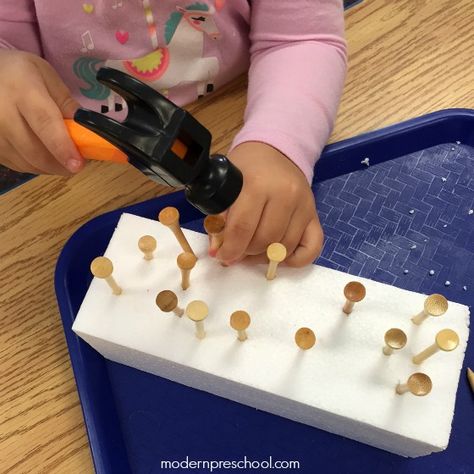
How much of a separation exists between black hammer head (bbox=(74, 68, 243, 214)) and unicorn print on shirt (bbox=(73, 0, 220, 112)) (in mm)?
265

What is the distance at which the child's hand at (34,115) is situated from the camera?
1.28ft

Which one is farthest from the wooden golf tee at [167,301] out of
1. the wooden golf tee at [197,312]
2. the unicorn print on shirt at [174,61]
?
the unicorn print on shirt at [174,61]

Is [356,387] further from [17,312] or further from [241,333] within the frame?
[17,312]

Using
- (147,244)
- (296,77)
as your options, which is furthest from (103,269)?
(296,77)

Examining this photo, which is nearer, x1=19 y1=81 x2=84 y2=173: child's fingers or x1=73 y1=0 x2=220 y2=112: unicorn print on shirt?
x1=19 y1=81 x2=84 y2=173: child's fingers

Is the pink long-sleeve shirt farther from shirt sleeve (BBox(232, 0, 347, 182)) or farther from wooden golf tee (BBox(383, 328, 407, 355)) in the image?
wooden golf tee (BBox(383, 328, 407, 355))

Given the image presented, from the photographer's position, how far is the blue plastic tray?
458 mm

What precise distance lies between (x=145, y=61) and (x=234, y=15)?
0.32ft

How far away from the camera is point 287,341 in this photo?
41cm

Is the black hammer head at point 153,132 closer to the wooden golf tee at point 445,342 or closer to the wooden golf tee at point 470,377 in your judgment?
the wooden golf tee at point 445,342

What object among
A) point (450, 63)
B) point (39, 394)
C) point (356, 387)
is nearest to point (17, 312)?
point (39, 394)

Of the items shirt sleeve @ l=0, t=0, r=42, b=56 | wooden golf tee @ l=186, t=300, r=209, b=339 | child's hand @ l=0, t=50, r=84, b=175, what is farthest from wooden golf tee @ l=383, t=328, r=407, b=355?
shirt sleeve @ l=0, t=0, r=42, b=56

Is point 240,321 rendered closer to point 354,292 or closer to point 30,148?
point 354,292

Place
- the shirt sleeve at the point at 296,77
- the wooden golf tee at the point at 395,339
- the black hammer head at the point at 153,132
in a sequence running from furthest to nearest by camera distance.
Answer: the shirt sleeve at the point at 296,77 → the wooden golf tee at the point at 395,339 → the black hammer head at the point at 153,132
